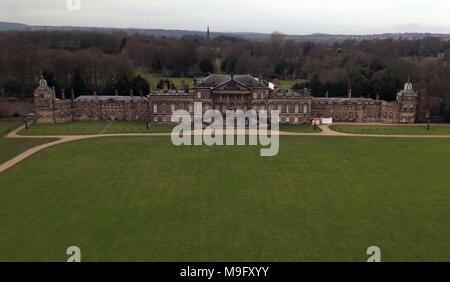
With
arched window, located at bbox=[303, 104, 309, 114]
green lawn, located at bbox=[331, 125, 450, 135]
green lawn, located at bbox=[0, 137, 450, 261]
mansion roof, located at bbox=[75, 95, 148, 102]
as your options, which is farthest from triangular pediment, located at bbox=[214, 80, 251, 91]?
green lawn, located at bbox=[0, 137, 450, 261]

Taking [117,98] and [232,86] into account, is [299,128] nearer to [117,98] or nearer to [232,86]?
[232,86]

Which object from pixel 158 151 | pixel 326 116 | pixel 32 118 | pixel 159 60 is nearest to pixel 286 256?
pixel 158 151

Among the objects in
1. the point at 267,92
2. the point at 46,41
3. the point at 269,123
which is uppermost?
the point at 46,41

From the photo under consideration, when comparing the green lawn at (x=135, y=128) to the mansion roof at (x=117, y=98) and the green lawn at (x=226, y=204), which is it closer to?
the mansion roof at (x=117, y=98)

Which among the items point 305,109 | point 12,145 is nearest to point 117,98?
point 12,145
